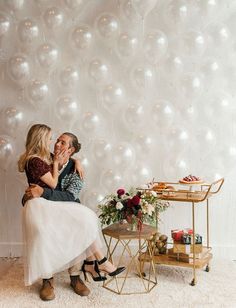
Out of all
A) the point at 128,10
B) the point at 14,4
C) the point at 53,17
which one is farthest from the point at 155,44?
the point at 14,4

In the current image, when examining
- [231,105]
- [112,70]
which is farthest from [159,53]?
[231,105]

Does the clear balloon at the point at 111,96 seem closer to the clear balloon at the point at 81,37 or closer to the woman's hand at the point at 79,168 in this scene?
the clear balloon at the point at 81,37

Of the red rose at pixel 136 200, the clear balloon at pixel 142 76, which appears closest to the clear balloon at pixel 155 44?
the clear balloon at pixel 142 76

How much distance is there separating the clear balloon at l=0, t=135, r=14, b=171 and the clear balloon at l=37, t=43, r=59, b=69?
2.23 feet

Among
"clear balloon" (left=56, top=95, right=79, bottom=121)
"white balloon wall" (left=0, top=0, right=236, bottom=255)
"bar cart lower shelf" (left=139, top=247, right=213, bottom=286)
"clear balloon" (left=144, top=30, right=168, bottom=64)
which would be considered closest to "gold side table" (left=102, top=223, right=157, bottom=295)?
"bar cart lower shelf" (left=139, top=247, right=213, bottom=286)

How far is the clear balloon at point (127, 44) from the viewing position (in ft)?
12.6

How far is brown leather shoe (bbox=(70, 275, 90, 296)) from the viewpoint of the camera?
3.32 metres

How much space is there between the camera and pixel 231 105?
4.03m

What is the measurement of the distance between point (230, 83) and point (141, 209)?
4.71ft

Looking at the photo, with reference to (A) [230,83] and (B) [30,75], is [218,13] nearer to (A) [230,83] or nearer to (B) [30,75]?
(A) [230,83]

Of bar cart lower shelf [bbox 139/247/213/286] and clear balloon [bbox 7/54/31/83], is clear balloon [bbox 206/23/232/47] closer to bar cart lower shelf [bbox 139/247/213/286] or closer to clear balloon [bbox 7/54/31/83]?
clear balloon [bbox 7/54/31/83]

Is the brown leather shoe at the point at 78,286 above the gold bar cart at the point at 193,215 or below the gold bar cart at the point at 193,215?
below

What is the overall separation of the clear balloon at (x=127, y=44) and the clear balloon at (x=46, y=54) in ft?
1.74

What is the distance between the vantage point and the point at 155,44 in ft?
12.4
